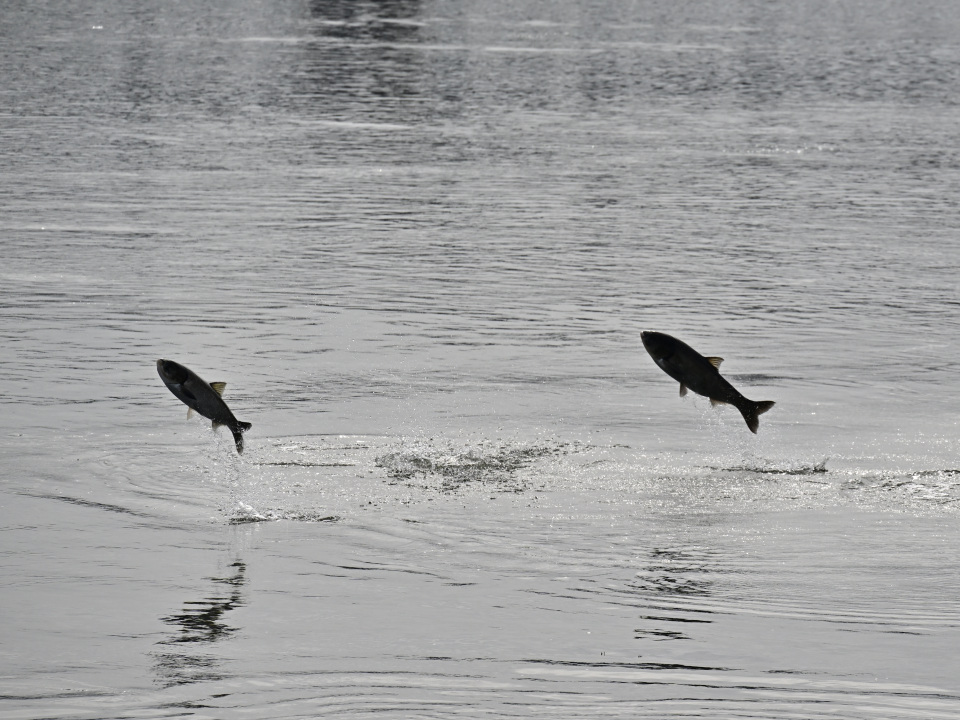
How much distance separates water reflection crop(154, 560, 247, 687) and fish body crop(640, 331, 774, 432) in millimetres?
2804

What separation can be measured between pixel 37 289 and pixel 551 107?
23916 millimetres

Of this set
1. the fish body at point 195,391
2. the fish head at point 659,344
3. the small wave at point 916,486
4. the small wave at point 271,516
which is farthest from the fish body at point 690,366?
the fish body at point 195,391

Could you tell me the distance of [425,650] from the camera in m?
8.88

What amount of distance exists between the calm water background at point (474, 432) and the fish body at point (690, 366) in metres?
0.85

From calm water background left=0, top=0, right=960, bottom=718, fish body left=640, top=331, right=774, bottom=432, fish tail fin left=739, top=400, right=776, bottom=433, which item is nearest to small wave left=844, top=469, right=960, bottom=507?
calm water background left=0, top=0, right=960, bottom=718

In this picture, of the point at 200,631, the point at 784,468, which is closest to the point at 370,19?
the point at 784,468

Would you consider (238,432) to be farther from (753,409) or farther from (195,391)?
(753,409)

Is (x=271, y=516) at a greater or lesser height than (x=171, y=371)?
lesser

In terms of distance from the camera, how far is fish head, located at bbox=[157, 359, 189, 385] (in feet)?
33.2

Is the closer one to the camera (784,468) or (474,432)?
(784,468)

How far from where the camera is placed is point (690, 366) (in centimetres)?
1068

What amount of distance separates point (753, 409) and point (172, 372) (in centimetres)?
370

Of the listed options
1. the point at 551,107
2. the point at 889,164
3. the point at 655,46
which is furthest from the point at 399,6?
the point at 889,164

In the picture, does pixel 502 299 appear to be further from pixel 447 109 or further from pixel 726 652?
pixel 447 109
